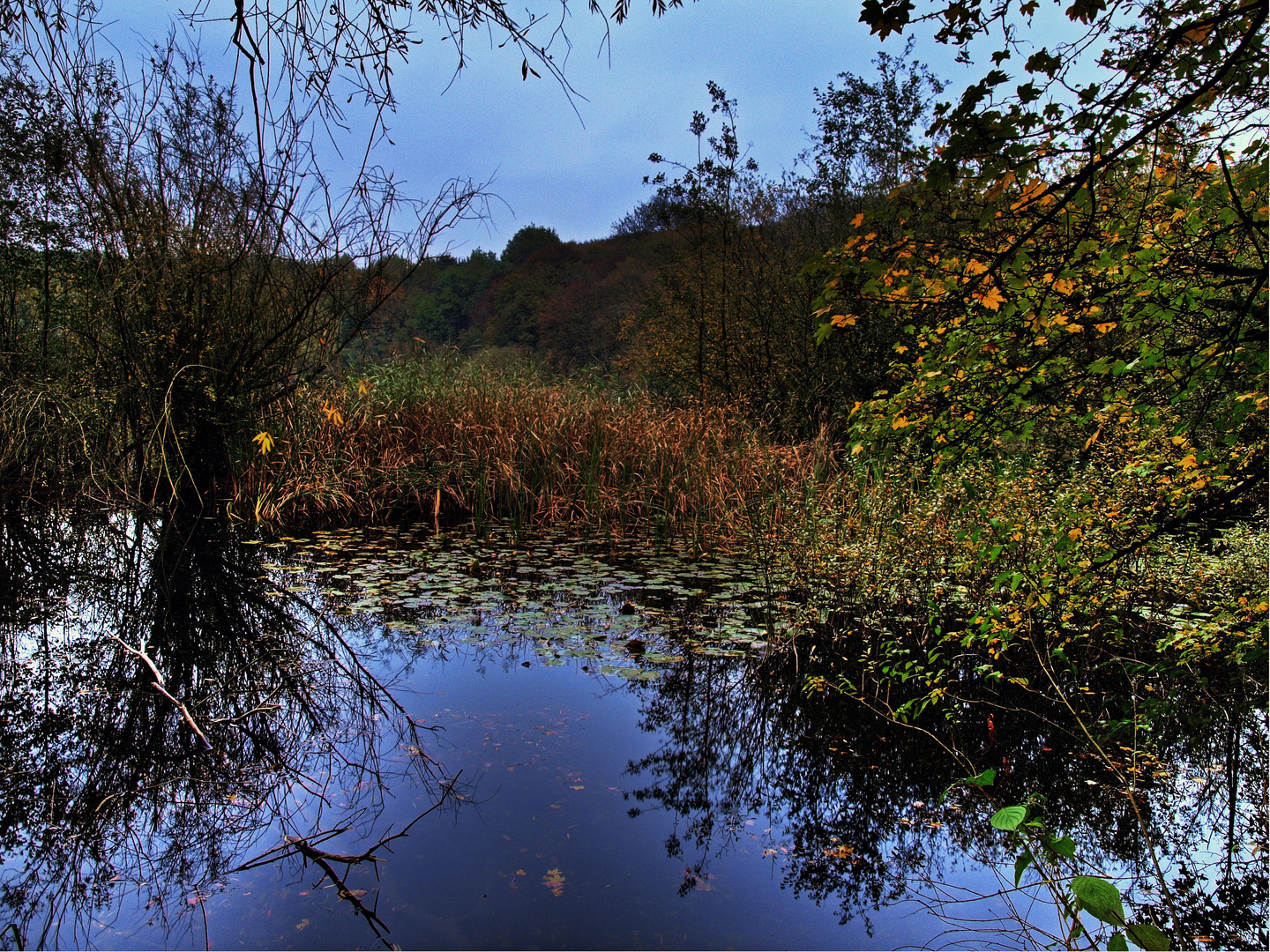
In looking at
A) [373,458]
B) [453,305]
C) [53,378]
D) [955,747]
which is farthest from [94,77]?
[453,305]

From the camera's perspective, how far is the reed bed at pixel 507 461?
652 cm

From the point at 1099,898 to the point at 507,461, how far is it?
6.07 metres

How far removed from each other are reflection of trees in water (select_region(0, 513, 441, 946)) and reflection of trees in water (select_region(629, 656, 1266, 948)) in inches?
34.4

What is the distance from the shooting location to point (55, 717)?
2760 millimetres

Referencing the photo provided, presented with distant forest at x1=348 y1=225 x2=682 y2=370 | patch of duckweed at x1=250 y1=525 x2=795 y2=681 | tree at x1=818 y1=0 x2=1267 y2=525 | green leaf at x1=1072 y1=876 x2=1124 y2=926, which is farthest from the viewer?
distant forest at x1=348 y1=225 x2=682 y2=370

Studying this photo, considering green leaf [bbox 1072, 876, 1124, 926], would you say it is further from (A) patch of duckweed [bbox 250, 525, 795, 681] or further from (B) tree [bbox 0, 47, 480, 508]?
(B) tree [bbox 0, 47, 480, 508]

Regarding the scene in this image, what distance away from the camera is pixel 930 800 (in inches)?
92.4

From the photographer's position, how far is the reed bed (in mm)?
6516

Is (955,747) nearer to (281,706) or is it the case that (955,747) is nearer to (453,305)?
(281,706)

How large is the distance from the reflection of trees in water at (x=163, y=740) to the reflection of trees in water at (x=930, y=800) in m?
0.87

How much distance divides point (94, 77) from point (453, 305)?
19.1 metres

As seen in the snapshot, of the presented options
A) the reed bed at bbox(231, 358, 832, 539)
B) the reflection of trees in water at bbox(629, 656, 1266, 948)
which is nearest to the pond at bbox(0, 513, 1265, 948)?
the reflection of trees in water at bbox(629, 656, 1266, 948)

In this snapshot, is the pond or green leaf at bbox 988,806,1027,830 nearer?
green leaf at bbox 988,806,1027,830

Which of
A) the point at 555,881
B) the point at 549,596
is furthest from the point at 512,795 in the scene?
the point at 549,596
